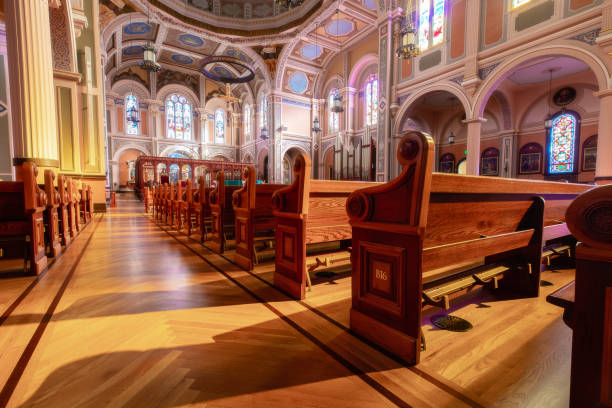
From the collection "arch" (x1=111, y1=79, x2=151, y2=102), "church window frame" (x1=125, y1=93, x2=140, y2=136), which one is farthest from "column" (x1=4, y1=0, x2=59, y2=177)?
"arch" (x1=111, y1=79, x2=151, y2=102)

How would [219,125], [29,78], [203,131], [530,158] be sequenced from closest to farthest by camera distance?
[29,78], [530,158], [203,131], [219,125]

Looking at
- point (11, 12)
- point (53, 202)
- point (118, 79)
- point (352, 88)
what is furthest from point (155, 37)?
point (53, 202)

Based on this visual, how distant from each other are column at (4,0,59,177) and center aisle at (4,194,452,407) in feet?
10.4

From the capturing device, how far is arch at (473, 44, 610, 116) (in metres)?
5.64

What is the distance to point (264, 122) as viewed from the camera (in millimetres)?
19000

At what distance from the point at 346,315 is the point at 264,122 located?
Result: 1850 centimetres

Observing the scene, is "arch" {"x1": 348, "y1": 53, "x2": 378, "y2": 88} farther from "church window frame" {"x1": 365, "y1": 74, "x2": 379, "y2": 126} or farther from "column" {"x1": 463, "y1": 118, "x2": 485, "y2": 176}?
"column" {"x1": 463, "y1": 118, "x2": 485, "y2": 176}

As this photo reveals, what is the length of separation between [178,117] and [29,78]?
1866 centimetres

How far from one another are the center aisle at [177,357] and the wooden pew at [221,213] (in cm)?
130

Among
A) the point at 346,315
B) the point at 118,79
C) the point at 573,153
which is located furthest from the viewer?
the point at 118,79

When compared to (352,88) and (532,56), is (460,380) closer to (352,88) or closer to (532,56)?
(532,56)

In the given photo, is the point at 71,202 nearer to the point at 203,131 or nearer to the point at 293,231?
the point at 293,231

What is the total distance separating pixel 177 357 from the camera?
1.35 metres

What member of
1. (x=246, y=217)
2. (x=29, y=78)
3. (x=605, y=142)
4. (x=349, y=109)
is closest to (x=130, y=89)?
(x=349, y=109)
